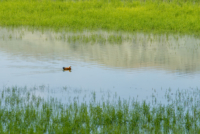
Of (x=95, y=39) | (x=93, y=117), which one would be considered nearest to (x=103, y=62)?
(x=95, y=39)

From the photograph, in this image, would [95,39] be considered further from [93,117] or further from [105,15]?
[93,117]

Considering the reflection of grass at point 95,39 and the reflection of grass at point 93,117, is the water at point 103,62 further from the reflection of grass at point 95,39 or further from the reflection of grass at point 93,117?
the reflection of grass at point 93,117

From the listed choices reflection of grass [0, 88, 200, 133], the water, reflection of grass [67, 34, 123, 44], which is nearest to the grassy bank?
the water

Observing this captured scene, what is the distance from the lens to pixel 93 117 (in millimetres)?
9805

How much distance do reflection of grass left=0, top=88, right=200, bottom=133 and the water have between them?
83.3 inches

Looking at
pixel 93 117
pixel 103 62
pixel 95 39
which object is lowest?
pixel 95 39

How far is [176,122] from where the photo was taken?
9852 mm

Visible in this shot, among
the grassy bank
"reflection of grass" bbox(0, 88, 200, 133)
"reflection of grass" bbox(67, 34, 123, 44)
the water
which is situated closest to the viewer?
"reflection of grass" bbox(0, 88, 200, 133)

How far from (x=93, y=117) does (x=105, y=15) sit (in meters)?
27.6

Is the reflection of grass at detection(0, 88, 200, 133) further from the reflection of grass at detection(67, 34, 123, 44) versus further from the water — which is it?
the reflection of grass at detection(67, 34, 123, 44)

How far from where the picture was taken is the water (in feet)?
47.9

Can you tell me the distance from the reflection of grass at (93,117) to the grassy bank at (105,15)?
71.0 ft

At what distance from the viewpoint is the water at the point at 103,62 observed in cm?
1461

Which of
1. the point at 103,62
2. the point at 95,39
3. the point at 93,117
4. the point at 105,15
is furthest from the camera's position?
the point at 105,15
